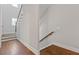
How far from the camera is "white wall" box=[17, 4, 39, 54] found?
1902 mm

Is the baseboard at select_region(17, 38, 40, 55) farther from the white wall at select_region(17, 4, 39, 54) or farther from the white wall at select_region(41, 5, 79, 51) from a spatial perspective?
the white wall at select_region(41, 5, 79, 51)

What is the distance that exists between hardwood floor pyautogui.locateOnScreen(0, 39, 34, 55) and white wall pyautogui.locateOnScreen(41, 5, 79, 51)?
338mm

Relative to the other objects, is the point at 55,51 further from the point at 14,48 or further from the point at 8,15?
the point at 8,15

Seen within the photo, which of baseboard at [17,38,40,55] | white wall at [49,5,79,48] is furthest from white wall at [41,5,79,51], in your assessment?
baseboard at [17,38,40,55]

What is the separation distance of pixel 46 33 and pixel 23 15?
0.50 meters

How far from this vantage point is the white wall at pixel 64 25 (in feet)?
5.84

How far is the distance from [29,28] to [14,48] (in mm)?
416

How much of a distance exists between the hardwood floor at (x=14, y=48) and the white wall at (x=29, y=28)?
0.08 m

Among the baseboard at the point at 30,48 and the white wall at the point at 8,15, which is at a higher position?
the white wall at the point at 8,15

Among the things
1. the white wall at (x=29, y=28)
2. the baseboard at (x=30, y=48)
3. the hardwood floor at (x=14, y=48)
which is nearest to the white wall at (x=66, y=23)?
the white wall at (x=29, y=28)

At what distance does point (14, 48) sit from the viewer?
1.88 metres

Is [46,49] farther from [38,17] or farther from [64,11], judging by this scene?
[64,11]

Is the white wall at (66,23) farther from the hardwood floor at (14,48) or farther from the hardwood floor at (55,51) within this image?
the hardwood floor at (14,48)
